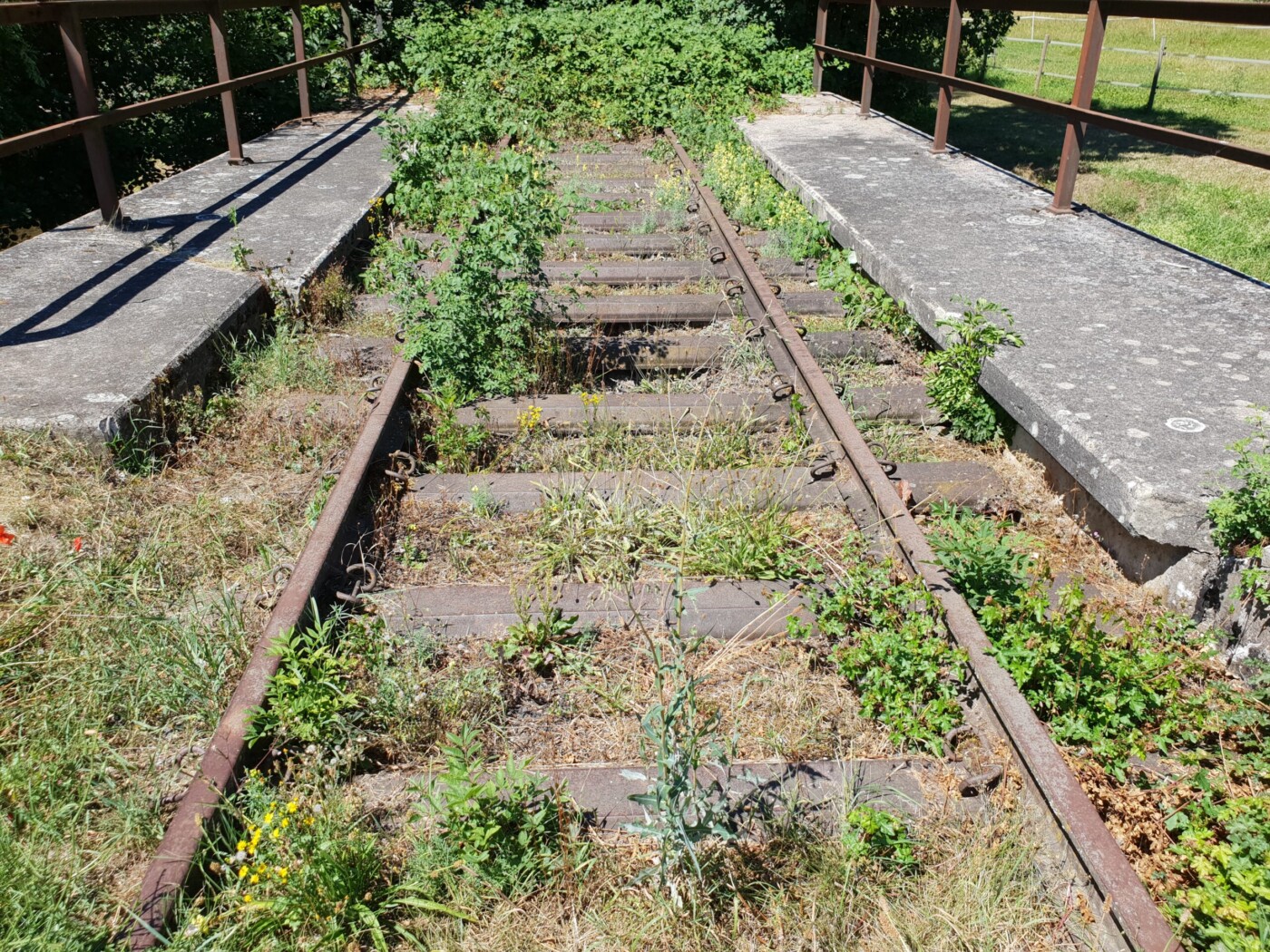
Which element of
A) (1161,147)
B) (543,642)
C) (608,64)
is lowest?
(1161,147)

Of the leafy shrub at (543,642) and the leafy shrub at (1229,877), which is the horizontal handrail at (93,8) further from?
the leafy shrub at (1229,877)

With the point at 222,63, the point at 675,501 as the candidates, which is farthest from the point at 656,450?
the point at 222,63

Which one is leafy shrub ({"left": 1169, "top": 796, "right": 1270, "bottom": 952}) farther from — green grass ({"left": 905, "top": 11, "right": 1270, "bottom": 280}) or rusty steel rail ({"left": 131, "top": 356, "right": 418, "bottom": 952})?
green grass ({"left": 905, "top": 11, "right": 1270, "bottom": 280})

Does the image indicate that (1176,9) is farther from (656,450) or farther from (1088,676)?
(1088,676)

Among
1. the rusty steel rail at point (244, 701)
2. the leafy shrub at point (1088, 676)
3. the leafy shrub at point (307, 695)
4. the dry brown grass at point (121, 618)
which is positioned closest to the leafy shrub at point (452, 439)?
the rusty steel rail at point (244, 701)

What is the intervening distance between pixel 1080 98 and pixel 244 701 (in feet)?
20.6

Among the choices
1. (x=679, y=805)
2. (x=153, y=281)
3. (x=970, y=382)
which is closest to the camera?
(x=679, y=805)

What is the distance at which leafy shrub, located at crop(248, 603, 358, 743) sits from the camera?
2.70 m

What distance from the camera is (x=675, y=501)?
3965 mm

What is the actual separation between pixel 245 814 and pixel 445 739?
0.55 meters

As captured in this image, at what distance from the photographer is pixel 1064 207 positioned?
23.0 feet

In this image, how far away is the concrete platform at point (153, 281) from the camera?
4270 mm

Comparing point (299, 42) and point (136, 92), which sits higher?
point (299, 42)

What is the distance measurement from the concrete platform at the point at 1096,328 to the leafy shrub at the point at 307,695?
2561 millimetres
